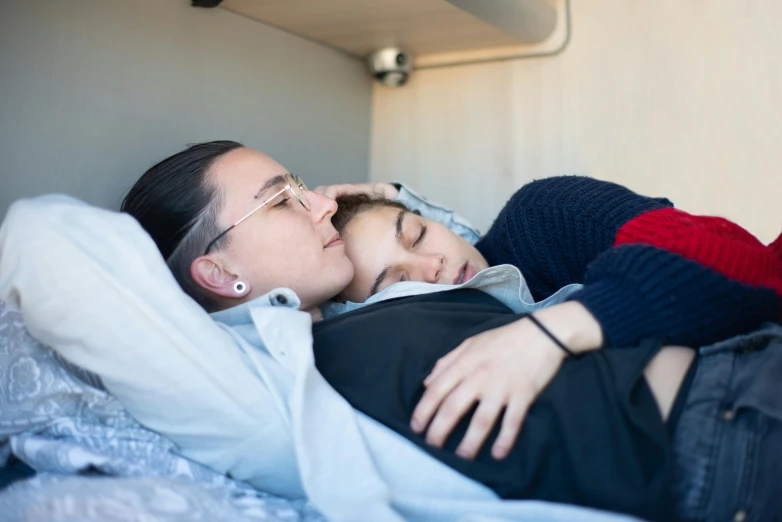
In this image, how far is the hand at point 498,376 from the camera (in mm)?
749

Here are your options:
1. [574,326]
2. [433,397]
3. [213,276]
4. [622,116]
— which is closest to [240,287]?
[213,276]

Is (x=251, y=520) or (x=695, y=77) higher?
(x=695, y=77)

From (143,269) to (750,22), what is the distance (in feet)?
4.15

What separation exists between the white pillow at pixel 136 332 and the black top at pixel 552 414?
0.37 ft

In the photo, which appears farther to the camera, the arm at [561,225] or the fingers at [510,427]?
the arm at [561,225]

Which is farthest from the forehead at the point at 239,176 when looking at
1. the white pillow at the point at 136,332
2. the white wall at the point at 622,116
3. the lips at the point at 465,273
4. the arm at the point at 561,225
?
the white wall at the point at 622,116

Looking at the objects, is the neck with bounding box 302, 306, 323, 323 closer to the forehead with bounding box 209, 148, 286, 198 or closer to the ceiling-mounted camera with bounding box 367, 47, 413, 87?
the forehead with bounding box 209, 148, 286, 198

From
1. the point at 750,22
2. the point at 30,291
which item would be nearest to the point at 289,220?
the point at 30,291

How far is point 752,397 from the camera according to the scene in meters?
0.71

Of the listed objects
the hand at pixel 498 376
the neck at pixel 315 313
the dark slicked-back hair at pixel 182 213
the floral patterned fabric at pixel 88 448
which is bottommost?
the floral patterned fabric at pixel 88 448

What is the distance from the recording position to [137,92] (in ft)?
4.06

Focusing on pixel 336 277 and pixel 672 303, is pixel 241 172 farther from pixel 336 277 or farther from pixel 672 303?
pixel 672 303

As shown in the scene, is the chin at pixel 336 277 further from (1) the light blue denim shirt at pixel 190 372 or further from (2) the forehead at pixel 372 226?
(1) the light blue denim shirt at pixel 190 372

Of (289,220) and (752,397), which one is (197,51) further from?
(752,397)
